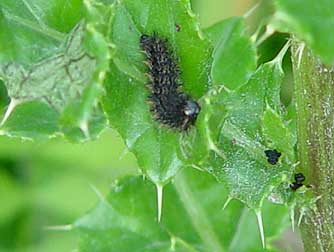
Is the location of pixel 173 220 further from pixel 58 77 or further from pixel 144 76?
pixel 58 77

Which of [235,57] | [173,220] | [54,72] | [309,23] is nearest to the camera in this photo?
[309,23]

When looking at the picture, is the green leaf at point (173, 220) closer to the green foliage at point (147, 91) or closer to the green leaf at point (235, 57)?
the green foliage at point (147, 91)

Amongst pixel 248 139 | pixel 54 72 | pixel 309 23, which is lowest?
pixel 248 139

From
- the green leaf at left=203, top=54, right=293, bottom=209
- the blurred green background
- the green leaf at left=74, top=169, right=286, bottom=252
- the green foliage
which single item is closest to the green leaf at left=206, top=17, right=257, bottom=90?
the green foliage

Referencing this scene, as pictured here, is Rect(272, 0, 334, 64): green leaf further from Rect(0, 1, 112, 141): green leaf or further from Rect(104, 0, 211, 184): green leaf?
Rect(104, 0, 211, 184): green leaf

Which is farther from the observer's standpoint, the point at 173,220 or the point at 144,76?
the point at 173,220

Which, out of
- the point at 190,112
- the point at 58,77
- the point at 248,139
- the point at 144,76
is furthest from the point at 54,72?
the point at 248,139

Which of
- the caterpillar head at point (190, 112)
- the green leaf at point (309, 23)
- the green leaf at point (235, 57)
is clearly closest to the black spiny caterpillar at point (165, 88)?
the caterpillar head at point (190, 112)
